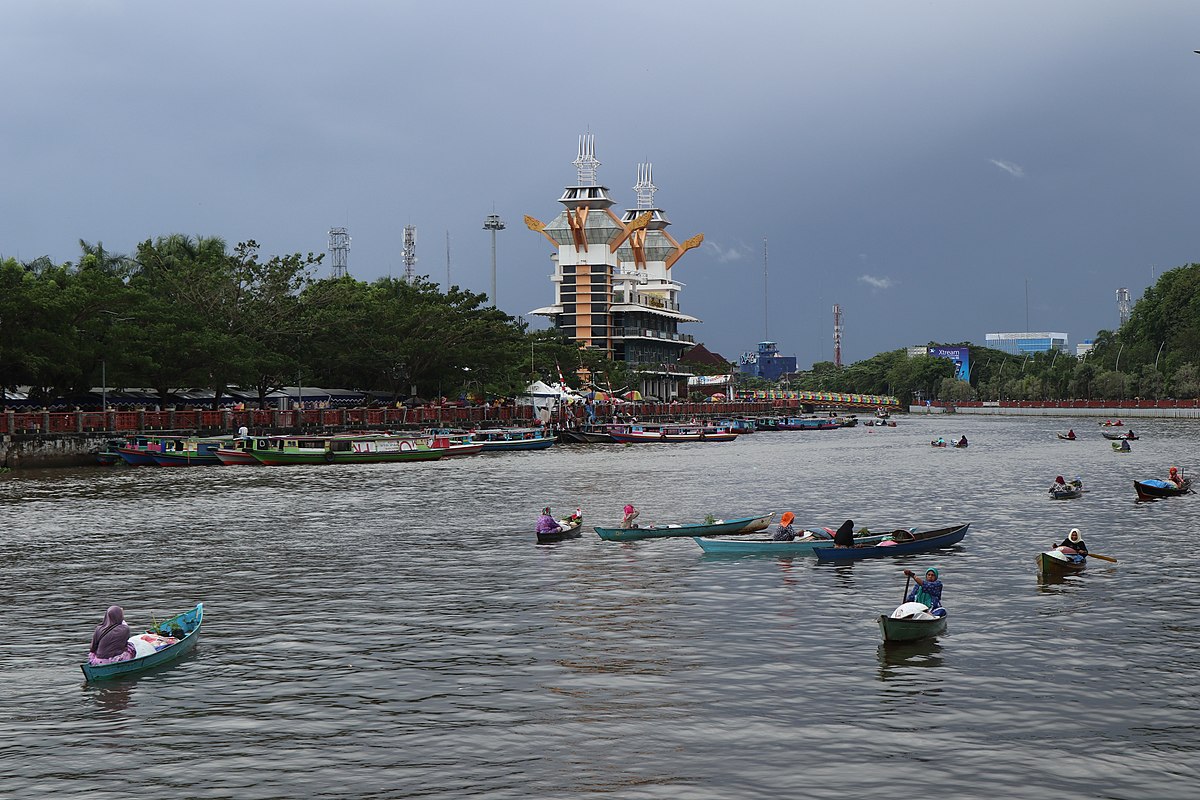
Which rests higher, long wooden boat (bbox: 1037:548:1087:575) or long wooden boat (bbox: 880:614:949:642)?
long wooden boat (bbox: 1037:548:1087:575)

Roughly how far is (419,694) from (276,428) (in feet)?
241

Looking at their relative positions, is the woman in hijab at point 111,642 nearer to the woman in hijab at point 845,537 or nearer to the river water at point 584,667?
the river water at point 584,667

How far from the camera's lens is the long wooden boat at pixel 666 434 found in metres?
118

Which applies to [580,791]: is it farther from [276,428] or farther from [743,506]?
[276,428]

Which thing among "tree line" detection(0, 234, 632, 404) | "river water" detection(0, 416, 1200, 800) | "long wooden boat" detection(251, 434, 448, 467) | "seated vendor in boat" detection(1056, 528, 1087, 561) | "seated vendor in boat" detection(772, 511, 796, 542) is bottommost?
"river water" detection(0, 416, 1200, 800)

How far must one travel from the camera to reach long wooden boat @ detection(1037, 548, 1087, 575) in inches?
1303

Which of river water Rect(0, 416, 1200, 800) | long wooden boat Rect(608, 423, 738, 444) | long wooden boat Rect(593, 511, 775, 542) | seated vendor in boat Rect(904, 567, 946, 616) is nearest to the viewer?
river water Rect(0, 416, 1200, 800)

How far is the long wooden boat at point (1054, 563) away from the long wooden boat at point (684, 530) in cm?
1118

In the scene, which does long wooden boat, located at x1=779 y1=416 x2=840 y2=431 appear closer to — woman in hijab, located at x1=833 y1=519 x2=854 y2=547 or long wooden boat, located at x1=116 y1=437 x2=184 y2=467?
long wooden boat, located at x1=116 y1=437 x2=184 y2=467

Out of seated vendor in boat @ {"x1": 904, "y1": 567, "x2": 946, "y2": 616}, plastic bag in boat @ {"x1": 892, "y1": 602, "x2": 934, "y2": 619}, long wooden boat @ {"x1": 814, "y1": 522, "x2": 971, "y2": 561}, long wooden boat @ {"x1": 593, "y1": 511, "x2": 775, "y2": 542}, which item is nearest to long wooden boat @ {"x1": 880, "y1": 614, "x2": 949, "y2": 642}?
plastic bag in boat @ {"x1": 892, "y1": 602, "x2": 934, "y2": 619}

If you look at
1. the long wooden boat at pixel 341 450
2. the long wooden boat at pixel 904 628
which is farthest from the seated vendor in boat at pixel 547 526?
the long wooden boat at pixel 341 450

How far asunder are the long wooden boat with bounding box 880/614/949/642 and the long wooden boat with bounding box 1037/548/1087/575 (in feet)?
30.3

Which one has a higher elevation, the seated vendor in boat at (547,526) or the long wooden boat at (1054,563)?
the seated vendor in boat at (547,526)

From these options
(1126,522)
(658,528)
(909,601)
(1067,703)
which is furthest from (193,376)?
(1067,703)
